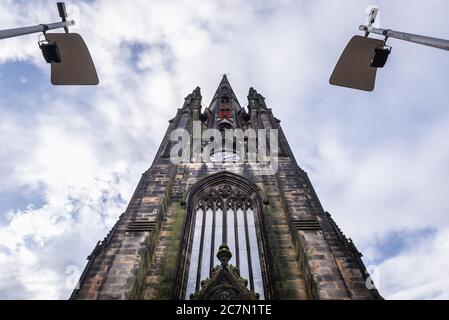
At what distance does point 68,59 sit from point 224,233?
6.41 metres

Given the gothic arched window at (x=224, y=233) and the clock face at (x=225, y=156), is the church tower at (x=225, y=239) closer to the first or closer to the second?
the gothic arched window at (x=224, y=233)

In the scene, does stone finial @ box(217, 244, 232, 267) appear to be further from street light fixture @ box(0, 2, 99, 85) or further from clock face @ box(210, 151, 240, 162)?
clock face @ box(210, 151, 240, 162)

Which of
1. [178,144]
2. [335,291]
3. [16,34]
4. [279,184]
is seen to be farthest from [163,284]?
[178,144]

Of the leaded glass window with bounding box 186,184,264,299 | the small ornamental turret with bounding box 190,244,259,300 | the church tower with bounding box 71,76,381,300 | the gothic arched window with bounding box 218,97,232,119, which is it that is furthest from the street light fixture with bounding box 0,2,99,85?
the gothic arched window with bounding box 218,97,232,119

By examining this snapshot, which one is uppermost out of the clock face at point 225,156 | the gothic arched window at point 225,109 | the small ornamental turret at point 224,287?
the gothic arched window at point 225,109

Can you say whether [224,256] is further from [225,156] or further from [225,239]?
[225,156]

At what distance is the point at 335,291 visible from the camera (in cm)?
633

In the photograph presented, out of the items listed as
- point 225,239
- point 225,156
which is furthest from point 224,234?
point 225,156

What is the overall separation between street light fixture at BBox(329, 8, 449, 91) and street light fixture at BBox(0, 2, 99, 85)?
4.21m

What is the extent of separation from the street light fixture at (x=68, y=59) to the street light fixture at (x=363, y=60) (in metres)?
4.21

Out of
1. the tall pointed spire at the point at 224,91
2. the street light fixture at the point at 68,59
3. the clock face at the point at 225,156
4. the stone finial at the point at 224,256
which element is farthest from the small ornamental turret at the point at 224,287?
the tall pointed spire at the point at 224,91

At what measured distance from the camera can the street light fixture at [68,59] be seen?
4906 millimetres
